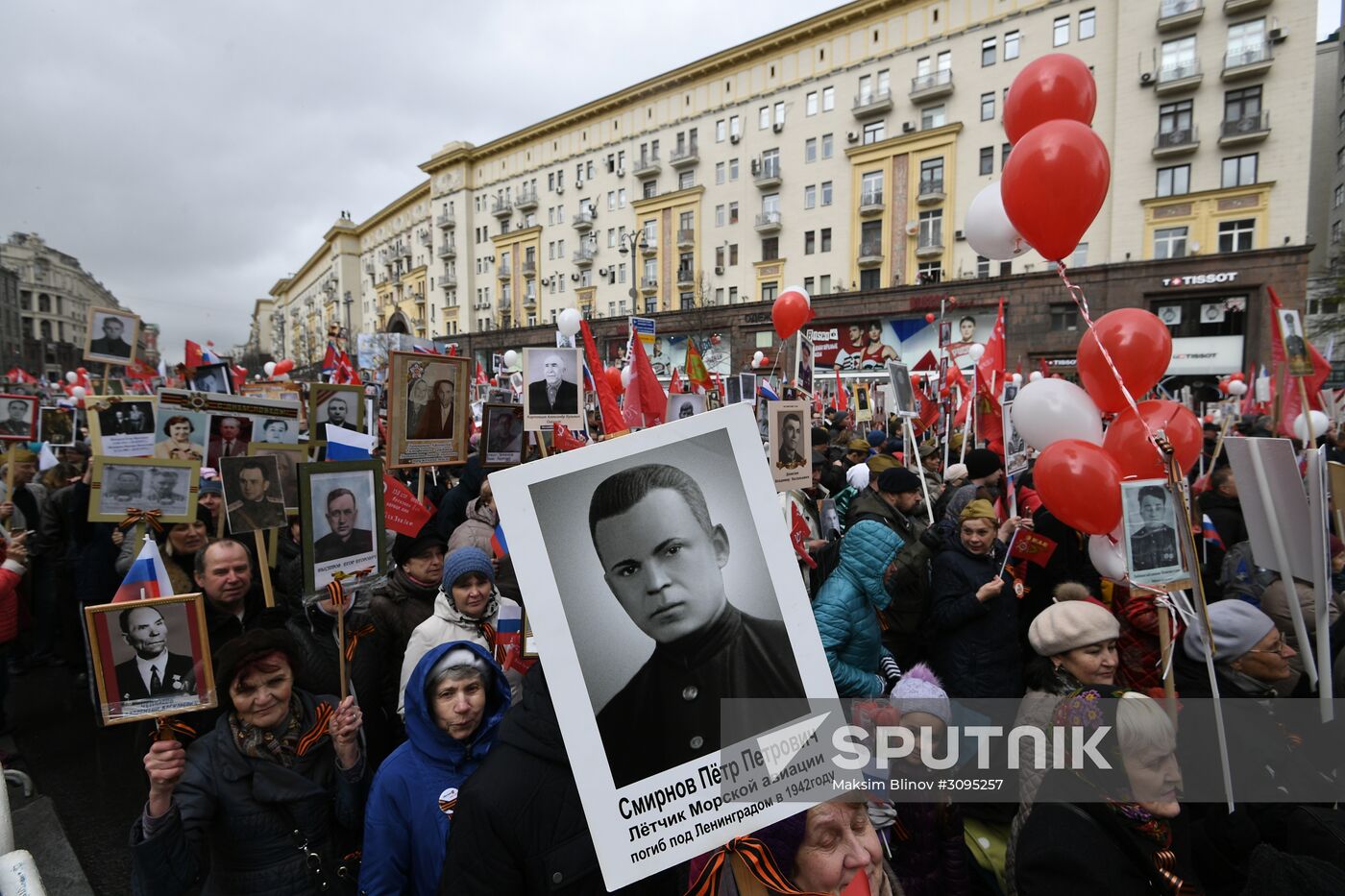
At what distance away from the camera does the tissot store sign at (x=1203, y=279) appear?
24578mm

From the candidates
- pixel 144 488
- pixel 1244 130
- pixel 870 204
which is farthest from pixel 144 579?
pixel 870 204

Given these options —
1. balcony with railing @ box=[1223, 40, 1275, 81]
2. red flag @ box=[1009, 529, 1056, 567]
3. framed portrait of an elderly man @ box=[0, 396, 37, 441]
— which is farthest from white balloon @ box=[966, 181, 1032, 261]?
balcony with railing @ box=[1223, 40, 1275, 81]

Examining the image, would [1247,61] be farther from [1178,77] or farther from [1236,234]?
[1236,234]

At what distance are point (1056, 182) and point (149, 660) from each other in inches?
161

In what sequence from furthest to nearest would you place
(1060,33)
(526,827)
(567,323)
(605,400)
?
(1060,33) → (567,323) → (605,400) → (526,827)

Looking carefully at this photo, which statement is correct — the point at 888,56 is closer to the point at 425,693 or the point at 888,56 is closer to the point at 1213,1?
the point at 1213,1

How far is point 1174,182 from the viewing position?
26312 mm

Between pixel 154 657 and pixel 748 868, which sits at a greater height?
pixel 154 657

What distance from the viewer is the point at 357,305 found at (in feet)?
268

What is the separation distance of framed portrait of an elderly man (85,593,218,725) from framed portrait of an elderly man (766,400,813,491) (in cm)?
255

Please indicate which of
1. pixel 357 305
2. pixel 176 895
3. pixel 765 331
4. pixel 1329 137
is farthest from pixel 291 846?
pixel 357 305

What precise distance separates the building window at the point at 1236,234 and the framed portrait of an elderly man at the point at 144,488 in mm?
33878

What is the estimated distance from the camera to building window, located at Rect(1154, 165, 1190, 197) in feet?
85.6

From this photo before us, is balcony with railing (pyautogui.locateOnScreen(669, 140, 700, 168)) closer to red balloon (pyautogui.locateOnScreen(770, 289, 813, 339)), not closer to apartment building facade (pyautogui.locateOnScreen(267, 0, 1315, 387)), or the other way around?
apartment building facade (pyautogui.locateOnScreen(267, 0, 1315, 387))
